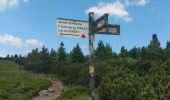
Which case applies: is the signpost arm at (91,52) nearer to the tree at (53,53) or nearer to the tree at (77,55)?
the tree at (77,55)

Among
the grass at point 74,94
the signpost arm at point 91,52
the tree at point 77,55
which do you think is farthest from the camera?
the tree at point 77,55

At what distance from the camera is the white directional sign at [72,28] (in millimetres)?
12203

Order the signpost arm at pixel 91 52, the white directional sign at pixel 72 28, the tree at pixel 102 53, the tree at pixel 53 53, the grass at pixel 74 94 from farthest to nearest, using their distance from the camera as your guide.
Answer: the tree at pixel 53 53 < the tree at pixel 102 53 < the grass at pixel 74 94 < the white directional sign at pixel 72 28 < the signpost arm at pixel 91 52

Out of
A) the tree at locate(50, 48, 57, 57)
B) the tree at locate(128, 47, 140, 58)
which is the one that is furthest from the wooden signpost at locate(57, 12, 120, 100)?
the tree at locate(50, 48, 57, 57)

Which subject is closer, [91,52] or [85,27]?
[91,52]

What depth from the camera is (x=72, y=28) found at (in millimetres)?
12328

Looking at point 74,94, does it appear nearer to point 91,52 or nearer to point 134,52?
point 91,52

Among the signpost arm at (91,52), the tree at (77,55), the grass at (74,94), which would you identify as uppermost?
the tree at (77,55)

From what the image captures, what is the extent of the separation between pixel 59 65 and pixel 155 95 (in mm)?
87686

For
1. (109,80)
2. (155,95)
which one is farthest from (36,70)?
(155,95)

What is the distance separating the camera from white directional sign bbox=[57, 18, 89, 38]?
12203mm

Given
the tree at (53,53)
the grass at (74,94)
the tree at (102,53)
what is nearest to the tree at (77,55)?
the tree at (102,53)

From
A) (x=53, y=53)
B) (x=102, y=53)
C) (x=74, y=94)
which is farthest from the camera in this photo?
(x=53, y=53)

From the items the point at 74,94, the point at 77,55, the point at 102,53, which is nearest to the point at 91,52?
the point at 74,94
